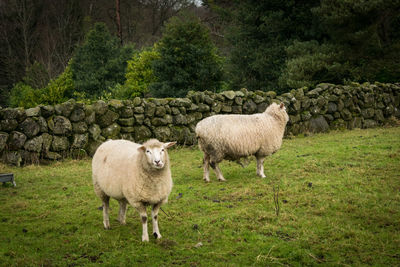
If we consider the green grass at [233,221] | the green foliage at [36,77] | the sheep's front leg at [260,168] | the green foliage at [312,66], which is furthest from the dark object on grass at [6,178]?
the green foliage at [36,77]

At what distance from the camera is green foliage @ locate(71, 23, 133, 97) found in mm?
20953

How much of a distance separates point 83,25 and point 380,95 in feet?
91.6

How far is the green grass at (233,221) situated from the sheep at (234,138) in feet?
1.70

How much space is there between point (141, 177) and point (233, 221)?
4.98 feet

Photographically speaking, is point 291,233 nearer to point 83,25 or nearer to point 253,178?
point 253,178

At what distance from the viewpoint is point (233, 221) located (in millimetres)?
4859

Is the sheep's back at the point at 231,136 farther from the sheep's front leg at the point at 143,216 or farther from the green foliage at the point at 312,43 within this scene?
the green foliage at the point at 312,43

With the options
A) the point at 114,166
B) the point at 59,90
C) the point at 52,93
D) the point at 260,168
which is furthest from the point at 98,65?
the point at 114,166

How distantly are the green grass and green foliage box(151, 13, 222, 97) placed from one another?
8.49 meters

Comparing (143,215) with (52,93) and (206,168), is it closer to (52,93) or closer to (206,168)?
(206,168)

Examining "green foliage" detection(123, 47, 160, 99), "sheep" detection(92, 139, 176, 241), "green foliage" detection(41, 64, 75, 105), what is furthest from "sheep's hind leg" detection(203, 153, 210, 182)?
"green foliage" detection(41, 64, 75, 105)

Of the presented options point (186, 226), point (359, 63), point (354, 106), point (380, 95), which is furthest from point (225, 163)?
point (359, 63)

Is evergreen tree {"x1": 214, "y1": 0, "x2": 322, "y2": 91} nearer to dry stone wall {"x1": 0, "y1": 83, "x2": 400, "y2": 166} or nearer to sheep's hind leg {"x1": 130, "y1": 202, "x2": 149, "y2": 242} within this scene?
dry stone wall {"x1": 0, "y1": 83, "x2": 400, "y2": 166}

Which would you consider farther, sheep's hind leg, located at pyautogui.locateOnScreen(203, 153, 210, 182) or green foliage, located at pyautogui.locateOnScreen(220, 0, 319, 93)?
green foliage, located at pyautogui.locateOnScreen(220, 0, 319, 93)
